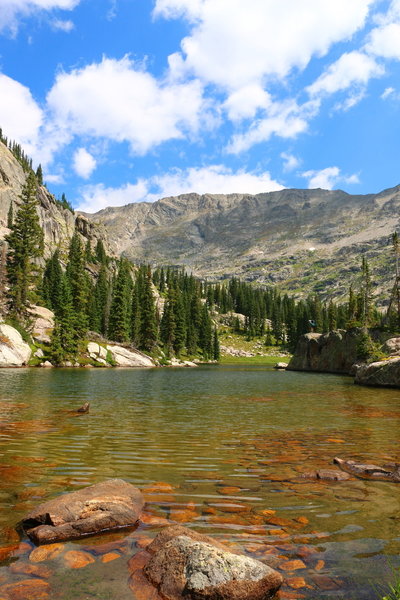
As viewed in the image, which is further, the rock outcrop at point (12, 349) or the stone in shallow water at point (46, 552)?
the rock outcrop at point (12, 349)

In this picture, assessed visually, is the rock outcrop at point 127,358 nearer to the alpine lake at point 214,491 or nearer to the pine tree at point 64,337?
the pine tree at point 64,337

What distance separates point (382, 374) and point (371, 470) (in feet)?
118

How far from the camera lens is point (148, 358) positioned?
87.1m

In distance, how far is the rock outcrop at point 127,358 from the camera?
77.6 metres

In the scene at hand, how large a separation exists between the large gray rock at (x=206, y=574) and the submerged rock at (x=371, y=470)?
6.21m

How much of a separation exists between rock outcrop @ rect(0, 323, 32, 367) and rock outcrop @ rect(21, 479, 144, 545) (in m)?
54.6


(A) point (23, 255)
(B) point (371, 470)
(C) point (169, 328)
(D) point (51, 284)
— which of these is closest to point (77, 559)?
(B) point (371, 470)

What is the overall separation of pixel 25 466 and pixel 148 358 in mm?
77716

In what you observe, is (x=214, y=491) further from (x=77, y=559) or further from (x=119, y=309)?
(x=119, y=309)

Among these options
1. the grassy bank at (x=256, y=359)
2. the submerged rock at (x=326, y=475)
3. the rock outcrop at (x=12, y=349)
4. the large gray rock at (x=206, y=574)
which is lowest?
the submerged rock at (x=326, y=475)

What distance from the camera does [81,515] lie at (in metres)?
6.65

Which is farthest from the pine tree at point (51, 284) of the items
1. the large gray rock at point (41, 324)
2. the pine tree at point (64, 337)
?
the pine tree at point (64, 337)

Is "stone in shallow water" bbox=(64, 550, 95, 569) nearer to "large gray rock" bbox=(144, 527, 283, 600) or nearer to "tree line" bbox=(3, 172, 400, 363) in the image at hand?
"large gray rock" bbox=(144, 527, 283, 600)

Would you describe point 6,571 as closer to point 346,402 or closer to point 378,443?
point 378,443
